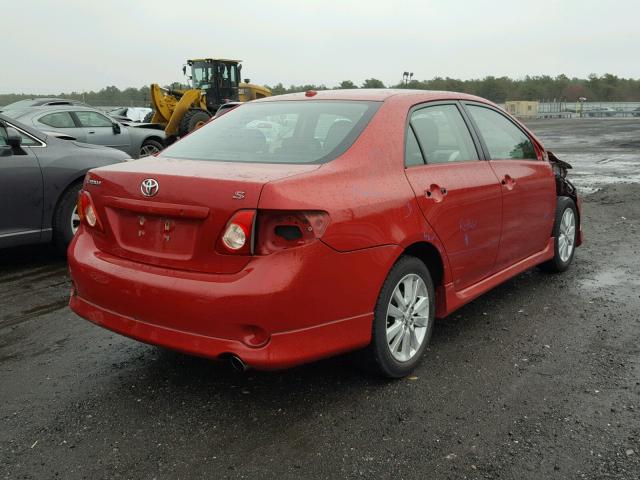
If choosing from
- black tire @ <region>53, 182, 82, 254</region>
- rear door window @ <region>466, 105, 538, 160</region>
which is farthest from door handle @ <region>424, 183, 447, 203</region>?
black tire @ <region>53, 182, 82, 254</region>

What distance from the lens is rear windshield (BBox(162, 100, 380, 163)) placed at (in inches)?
136

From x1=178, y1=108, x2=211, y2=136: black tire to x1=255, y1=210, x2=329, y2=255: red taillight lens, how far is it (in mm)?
15071

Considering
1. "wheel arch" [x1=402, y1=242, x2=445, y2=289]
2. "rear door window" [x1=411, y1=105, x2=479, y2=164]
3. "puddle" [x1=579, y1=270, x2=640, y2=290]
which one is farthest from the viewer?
"puddle" [x1=579, y1=270, x2=640, y2=290]

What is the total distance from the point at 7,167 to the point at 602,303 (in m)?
5.18

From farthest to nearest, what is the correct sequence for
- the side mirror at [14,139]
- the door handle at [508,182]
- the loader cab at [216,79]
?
the loader cab at [216,79] < the side mirror at [14,139] < the door handle at [508,182]

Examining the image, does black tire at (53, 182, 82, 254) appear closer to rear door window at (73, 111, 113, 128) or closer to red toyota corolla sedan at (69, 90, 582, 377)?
red toyota corolla sedan at (69, 90, 582, 377)

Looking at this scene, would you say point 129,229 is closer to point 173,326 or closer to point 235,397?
point 173,326

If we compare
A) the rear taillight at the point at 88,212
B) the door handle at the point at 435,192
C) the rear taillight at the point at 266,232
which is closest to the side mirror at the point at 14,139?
the rear taillight at the point at 88,212

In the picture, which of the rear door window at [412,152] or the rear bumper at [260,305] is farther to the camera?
the rear door window at [412,152]

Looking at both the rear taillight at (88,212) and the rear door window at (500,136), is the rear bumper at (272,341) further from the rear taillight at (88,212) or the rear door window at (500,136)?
the rear door window at (500,136)

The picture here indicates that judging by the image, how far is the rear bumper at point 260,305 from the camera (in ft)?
9.30

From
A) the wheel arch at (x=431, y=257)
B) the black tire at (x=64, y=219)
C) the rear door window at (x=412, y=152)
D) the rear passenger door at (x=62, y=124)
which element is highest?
the rear door window at (x=412, y=152)

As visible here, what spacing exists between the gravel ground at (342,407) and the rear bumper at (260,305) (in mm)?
403

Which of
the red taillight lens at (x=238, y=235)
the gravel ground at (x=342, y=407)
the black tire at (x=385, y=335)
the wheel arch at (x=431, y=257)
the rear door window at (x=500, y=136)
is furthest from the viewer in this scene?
the rear door window at (x=500, y=136)
